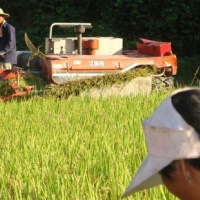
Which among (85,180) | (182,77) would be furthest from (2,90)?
(182,77)

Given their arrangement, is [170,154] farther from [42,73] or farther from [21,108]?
[42,73]

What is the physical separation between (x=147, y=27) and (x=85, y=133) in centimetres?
1020

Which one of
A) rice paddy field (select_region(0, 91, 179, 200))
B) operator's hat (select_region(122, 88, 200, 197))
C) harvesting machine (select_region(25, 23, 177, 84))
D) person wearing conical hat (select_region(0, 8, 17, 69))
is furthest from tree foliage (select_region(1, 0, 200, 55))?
operator's hat (select_region(122, 88, 200, 197))

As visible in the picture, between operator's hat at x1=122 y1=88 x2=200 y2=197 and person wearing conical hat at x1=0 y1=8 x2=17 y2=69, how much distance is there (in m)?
6.52

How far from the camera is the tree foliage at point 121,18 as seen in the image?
14.0 m

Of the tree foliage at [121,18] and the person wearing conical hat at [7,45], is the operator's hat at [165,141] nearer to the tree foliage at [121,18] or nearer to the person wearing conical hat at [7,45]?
the person wearing conical hat at [7,45]

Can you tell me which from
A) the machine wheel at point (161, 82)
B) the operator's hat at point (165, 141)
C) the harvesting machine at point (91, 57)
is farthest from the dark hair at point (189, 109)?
the machine wheel at point (161, 82)

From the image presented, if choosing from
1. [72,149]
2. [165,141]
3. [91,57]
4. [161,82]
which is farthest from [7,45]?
[165,141]

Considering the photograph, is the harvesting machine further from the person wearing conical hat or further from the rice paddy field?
the rice paddy field

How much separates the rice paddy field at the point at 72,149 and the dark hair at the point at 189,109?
134 cm

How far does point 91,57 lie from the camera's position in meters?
7.75

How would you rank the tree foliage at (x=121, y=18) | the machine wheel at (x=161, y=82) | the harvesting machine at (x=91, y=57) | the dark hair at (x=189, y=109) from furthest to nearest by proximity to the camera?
the tree foliage at (x=121, y=18), the machine wheel at (x=161, y=82), the harvesting machine at (x=91, y=57), the dark hair at (x=189, y=109)

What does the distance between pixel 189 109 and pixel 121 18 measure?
13874 mm

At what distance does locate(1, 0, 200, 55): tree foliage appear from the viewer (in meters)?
14.0
